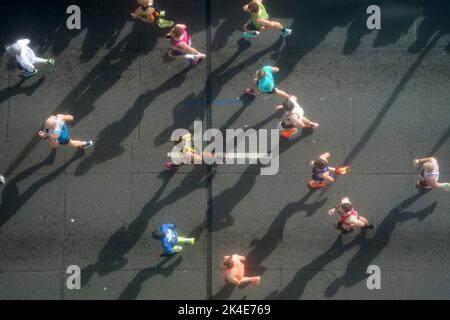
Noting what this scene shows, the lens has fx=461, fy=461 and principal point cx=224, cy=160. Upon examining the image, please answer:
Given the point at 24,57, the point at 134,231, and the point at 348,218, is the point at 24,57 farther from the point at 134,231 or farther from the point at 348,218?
the point at 348,218

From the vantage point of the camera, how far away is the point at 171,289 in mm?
10250

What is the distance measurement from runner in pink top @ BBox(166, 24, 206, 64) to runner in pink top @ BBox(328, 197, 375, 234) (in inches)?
178

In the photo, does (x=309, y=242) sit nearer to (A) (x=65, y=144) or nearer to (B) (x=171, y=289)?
(B) (x=171, y=289)

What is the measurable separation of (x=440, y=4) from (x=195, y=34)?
5706 mm

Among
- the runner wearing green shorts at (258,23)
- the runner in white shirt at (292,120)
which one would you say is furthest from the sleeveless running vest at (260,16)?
the runner in white shirt at (292,120)

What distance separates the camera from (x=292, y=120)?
31.6 ft

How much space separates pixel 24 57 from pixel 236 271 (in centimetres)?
637

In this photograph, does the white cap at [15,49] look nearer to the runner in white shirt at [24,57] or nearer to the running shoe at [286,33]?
the runner in white shirt at [24,57]

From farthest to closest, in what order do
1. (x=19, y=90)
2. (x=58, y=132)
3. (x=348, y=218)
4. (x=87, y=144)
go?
(x=19, y=90) < (x=87, y=144) < (x=348, y=218) < (x=58, y=132)

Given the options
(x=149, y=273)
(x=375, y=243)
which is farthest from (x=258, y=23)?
(x=149, y=273)

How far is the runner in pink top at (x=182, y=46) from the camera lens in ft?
31.4

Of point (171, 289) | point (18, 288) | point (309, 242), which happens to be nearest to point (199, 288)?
point (171, 289)

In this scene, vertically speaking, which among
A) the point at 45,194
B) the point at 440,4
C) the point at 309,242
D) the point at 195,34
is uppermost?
the point at 440,4
